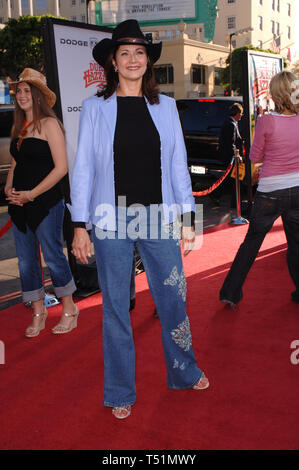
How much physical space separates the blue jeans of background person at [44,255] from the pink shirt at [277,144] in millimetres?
1661

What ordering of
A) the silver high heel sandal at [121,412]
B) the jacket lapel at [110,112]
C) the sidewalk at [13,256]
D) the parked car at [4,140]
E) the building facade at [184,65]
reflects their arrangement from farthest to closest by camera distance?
the building facade at [184,65]
the parked car at [4,140]
the sidewalk at [13,256]
the silver high heel sandal at [121,412]
the jacket lapel at [110,112]

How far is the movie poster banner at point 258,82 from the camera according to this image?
21.4ft

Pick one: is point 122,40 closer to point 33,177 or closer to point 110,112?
point 110,112

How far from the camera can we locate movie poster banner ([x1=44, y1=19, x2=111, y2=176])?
433cm

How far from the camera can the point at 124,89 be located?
2.65 m

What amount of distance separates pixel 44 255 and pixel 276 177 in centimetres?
194

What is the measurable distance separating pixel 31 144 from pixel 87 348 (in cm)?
157

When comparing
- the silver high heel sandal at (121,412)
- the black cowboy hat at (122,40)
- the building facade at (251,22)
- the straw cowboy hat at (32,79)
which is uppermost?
the building facade at (251,22)

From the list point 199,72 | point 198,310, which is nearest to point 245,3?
point 199,72

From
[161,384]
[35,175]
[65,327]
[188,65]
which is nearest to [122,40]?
[35,175]

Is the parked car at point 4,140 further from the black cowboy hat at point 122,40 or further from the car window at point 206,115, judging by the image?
the black cowboy hat at point 122,40

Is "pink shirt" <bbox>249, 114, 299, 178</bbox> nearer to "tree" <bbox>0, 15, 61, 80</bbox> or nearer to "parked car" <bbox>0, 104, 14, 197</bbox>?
"parked car" <bbox>0, 104, 14, 197</bbox>

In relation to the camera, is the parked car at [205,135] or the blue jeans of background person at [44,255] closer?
the blue jeans of background person at [44,255]

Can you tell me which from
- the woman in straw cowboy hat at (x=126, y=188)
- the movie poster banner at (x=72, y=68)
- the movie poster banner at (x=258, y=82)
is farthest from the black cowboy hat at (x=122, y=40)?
the movie poster banner at (x=258, y=82)
